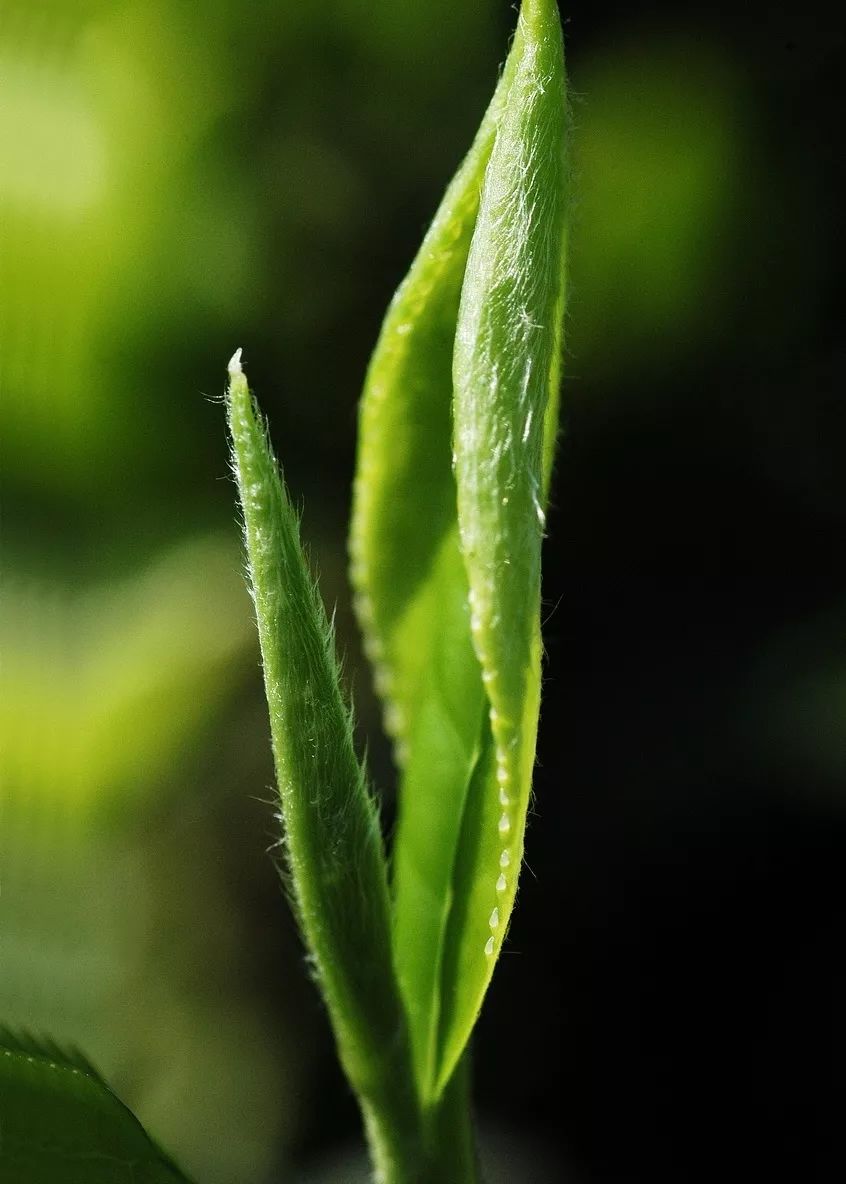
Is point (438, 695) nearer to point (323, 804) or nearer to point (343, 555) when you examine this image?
point (323, 804)

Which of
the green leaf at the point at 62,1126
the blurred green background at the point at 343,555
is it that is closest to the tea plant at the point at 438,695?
the green leaf at the point at 62,1126

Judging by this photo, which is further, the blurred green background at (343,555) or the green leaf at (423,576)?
the blurred green background at (343,555)

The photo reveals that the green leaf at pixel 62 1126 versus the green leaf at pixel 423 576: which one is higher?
the green leaf at pixel 423 576

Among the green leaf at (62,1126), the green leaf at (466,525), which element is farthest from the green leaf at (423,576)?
the green leaf at (62,1126)

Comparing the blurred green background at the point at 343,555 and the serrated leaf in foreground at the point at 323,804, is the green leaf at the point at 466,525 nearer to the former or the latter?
the serrated leaf in foreground at the point at 323,804

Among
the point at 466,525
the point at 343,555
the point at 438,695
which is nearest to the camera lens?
the point at 466,525

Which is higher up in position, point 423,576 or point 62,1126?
point 423,576

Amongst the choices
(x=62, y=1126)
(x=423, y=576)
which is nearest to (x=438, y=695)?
(x=423, y=576)

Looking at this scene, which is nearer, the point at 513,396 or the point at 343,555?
the point at 513,396
